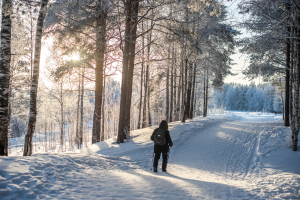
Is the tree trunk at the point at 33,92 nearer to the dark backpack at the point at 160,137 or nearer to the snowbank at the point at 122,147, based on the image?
the snowbank at the point at 122,147

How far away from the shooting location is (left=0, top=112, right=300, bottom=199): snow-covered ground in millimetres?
3252

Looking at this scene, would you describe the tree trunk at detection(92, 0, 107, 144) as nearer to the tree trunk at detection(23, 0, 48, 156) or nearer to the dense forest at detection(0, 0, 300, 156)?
the dense forest at detection(0, 0, 300, 156)

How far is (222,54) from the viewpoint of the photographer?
18.1 meters

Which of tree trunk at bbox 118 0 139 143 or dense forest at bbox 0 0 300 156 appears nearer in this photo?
dense forest at bbox 0 0 300 156

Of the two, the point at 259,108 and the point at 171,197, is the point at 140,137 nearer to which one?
the point at 171,197

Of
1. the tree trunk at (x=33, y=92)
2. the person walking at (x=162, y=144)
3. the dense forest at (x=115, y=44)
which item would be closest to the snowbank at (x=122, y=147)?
the dense forest at (x=115, y=44)

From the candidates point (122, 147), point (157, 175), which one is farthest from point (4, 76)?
point (157, 175)

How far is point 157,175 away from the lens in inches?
198

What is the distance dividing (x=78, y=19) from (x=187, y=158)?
860 centimetres

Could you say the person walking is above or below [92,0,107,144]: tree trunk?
below

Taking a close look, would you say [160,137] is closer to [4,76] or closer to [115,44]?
[4,76]

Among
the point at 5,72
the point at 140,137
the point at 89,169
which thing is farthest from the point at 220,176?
the point at 5,72

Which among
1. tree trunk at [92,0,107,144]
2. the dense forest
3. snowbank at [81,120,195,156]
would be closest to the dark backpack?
snowbank at [81,120,195,156]

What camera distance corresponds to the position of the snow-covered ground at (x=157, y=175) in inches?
128
